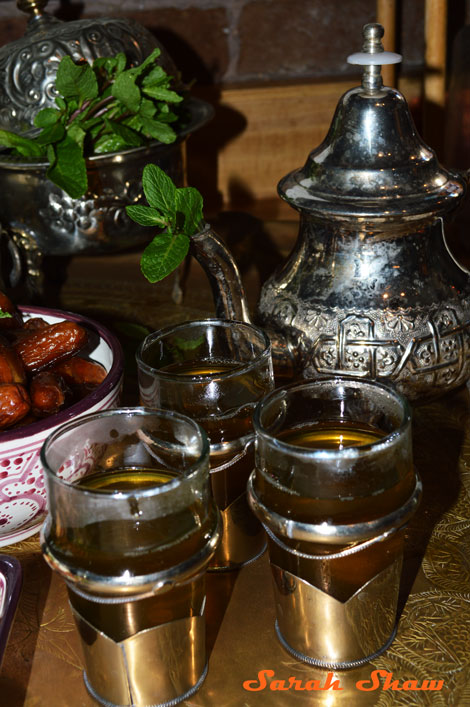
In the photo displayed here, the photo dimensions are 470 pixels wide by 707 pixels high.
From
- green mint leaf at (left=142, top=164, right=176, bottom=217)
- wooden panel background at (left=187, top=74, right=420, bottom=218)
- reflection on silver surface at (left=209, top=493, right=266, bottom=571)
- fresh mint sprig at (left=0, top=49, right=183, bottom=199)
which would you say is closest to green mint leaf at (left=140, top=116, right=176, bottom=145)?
fresh mint sprig at (left=0, top=49, right=183, bottom=199)

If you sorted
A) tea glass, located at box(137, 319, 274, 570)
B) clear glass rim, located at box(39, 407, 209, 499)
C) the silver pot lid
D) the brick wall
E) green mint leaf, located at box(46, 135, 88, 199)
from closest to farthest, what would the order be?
1. clear glass rim, located at box(39, 407, 209, 499)
2. tea glass, located at box(137, 319, 274, 570)
3. green mint leaf, located at box(46, 135, 88, 199)
4. the silver pot lid
5. the brick wall

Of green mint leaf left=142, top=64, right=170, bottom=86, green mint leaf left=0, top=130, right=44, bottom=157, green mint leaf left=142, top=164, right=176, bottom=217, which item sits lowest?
green mint leaf left=0, top=130, right=44, bottom=157

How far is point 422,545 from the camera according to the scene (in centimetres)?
51

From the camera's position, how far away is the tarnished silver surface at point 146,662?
→ 389 mm

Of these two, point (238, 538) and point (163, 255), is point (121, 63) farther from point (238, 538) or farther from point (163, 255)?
point (238, 538)

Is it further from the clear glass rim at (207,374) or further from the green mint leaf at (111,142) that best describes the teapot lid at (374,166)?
the green mint leaf at (111,142)

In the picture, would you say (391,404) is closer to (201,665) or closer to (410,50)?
(201,665)

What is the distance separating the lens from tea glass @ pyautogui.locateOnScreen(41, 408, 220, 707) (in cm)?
36

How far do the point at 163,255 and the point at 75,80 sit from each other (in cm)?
25

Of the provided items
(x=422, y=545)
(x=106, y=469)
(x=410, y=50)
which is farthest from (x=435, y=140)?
(x=106, y=469)

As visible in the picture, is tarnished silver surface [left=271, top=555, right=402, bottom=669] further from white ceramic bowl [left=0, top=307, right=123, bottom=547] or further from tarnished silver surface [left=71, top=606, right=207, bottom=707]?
white ceramic bowl [left=0, top=307, right=123, bottom=547]

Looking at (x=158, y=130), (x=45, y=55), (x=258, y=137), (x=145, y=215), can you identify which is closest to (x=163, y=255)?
(x=145, y=215)

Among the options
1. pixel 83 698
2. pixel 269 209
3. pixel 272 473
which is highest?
pixel 272 473

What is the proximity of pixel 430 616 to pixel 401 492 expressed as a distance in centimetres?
10
